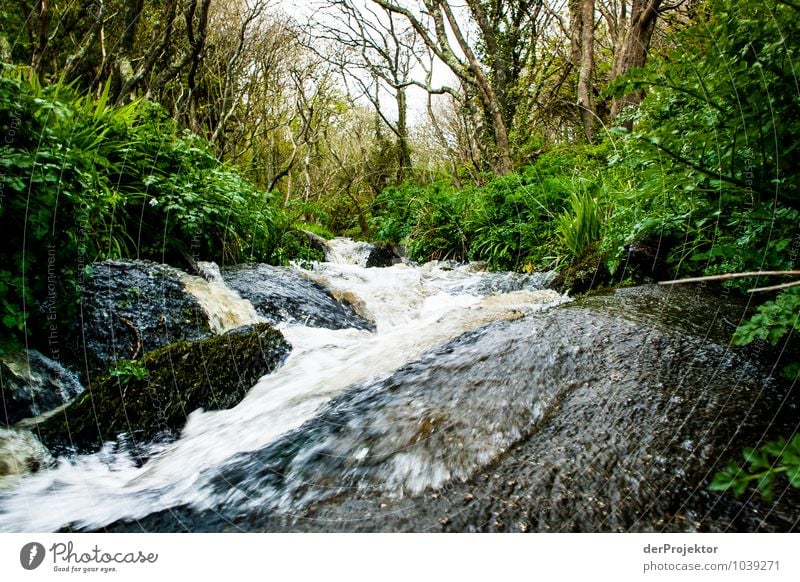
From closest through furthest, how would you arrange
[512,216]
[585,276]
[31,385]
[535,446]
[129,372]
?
[535,446]
[31,385]
[129,372]
[585,276]
[512,216]

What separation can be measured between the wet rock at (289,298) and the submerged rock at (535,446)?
6.05 feet

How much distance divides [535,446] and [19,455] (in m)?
2.05

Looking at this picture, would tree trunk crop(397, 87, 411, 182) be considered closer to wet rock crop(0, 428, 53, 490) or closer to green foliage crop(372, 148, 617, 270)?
green foliage crop(372, 148, 617, 270)

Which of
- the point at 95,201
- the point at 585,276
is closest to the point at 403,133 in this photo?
the point at 585,276

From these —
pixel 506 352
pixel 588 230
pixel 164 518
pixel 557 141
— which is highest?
pixel 557 141

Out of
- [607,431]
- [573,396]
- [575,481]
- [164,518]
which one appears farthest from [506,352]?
[164,518]

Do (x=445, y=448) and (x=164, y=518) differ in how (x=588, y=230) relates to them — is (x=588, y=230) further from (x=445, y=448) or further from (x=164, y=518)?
(x=164, y=518)

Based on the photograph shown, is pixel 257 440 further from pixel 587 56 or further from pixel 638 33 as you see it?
pixel 587 56

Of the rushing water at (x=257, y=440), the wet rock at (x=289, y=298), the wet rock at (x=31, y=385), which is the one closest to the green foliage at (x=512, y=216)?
the rushing water at (x=257, y=440)

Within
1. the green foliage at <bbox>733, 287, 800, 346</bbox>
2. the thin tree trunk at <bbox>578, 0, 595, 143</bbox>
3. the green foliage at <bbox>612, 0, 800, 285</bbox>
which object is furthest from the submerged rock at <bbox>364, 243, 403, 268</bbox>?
the green foliage at <bbox>733, 287, 800, 346</bbox>

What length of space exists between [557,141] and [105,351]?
11.2 metres

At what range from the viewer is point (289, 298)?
12.2ft

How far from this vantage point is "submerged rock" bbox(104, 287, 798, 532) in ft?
3.16

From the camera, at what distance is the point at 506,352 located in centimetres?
180
